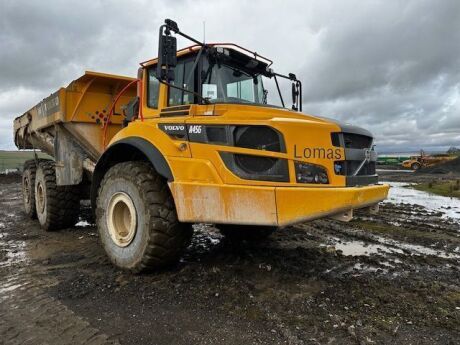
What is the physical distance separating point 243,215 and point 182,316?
1053 mm

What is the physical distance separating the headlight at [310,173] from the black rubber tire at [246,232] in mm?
2233

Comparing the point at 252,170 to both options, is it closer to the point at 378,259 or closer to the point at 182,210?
the point at 182,210

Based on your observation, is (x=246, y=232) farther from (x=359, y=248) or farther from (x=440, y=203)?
(x=440, y=203)

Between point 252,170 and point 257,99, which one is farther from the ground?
point 257,99

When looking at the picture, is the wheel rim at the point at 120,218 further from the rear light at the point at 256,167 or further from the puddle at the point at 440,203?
the puddle at the point at 440,203

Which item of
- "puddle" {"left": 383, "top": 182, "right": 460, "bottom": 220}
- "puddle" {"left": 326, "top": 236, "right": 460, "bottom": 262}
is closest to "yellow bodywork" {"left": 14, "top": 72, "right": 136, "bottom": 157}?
"puddle" {"left": 326, "top": 236, "right": 460, "bottom": 262}

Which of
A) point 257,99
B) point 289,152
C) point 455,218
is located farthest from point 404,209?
point 289,152

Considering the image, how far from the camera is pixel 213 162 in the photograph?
4.06 meters

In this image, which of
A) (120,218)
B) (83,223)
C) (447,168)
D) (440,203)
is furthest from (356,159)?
(447,168)

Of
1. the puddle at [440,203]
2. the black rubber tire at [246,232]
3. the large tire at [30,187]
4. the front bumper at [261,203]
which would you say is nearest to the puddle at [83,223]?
the large tire at [30,187]

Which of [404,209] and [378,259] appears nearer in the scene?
[378,259]

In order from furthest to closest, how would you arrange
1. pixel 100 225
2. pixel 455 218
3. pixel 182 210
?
pixel 455 218 → pixel 100 225 → pixel 182 210

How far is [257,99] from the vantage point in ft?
17.0

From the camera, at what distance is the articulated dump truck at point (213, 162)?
389 centimetres
